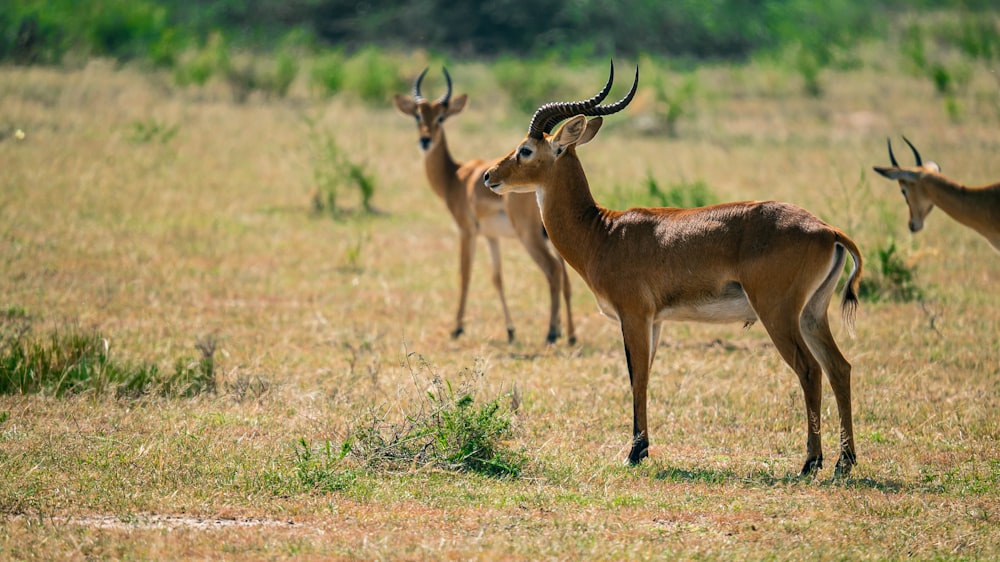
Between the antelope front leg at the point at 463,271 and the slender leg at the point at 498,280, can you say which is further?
the antelope front leg at the point at 463,271

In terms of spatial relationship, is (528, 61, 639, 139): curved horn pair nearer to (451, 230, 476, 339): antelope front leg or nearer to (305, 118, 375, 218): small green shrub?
(451, 230, 476, 339): antelope front leg

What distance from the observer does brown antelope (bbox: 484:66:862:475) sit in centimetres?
623

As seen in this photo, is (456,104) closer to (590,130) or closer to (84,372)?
(590,130)

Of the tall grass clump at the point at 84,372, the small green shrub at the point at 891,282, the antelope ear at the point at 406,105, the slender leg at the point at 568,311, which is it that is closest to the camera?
the tall grass clump at the point at 84,372

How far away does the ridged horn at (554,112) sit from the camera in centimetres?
697

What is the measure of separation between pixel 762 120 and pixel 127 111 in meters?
12.1

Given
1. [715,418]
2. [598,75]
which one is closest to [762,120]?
[598,75]

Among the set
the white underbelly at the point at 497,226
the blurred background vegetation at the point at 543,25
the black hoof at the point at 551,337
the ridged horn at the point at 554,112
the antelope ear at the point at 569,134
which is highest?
the blurred background vegetation at the point at 543,25

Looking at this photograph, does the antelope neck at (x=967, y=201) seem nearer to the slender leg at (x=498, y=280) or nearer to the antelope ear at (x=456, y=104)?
the slender leg at (x=498, y=280)

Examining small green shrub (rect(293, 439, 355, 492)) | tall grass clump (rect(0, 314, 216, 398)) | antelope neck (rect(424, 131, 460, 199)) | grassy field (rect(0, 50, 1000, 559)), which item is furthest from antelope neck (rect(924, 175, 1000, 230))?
tall grass clump (rect(0, 314, 216, 398))

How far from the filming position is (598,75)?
27562 mm

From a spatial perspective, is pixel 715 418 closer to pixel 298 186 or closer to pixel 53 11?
pixel 298 186

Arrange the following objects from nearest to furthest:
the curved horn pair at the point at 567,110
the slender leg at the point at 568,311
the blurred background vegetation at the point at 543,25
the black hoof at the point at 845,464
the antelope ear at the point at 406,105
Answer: the black hoof at the point at 845,464 → the curved horn pair at the point at 567,110 → the slender leg at the point at 568,311 → the antelope ear at the point at 406,105 → the blurred background vegetation at the point at 543,25

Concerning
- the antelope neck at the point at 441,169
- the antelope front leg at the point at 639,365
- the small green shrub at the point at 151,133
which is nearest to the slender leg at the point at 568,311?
the antelope neck at the point at 441,169
